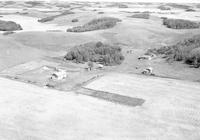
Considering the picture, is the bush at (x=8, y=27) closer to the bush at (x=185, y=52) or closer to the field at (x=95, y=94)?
the field at (x=95, y=94)

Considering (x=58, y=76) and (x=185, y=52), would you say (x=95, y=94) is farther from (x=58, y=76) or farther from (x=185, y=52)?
(x=185, y=52)

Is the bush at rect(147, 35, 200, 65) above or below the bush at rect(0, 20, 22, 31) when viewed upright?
below

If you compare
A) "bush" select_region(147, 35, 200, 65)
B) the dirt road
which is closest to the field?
the dirt road

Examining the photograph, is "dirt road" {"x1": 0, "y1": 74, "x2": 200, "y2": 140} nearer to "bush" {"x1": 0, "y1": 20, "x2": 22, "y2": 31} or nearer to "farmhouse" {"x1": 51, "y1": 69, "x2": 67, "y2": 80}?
"farmhouse" {"x1": 51, "y1": 69, "x2": 67, "y2": 80}

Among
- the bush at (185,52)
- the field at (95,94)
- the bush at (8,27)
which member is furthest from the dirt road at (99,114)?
the bush at (8,27)

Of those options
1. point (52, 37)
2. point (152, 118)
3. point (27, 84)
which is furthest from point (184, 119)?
point (52, 37)

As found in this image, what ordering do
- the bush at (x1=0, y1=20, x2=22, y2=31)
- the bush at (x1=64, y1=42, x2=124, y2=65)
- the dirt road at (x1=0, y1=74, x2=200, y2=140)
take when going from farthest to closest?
1. the bush at (x1=0, y1=20, x2=22, y2=31)
2. the bush at (x1=64, y1=42, x2=124, y2=65)
3. the dirt road at (x1=0, y1=74, x2=200, y2=140)

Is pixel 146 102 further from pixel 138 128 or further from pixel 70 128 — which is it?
pixel 70 128
